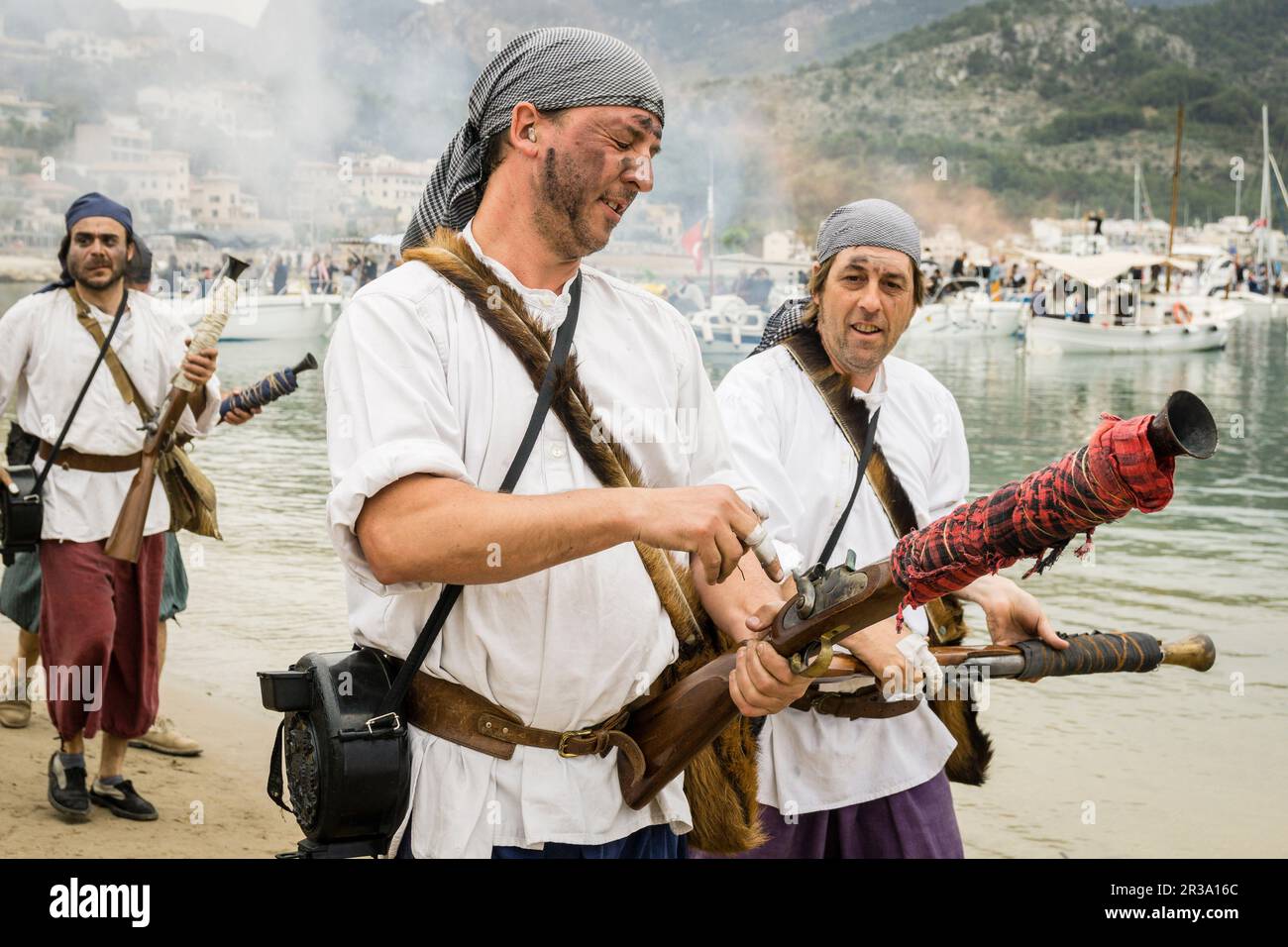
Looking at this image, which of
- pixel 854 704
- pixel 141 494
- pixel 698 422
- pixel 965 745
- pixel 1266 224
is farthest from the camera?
pixel 1266 224

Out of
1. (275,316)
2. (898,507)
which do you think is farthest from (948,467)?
(275,316)

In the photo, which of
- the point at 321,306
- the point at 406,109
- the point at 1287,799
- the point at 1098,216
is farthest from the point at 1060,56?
the point at 1287,799

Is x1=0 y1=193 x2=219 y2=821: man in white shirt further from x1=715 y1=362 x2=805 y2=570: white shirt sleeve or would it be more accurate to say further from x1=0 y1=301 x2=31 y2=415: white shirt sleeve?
x1=715 y1=362 x2=805 y2=570: white shirt sleeve

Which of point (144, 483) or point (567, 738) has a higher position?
point (144, 483)

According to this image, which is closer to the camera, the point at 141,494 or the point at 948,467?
the point at 948,467

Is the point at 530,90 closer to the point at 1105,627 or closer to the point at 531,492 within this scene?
the point at 531,492

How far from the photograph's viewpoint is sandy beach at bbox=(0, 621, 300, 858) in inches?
183

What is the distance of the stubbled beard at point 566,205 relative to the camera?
6.97ft

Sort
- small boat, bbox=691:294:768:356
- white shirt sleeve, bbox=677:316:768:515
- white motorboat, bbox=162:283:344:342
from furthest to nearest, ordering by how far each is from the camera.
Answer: white motorboat, bbox=162:283:344:342 < small boat, bbox=691:294:768:356 < white shirt sleeve, bbox=677:316:768:515

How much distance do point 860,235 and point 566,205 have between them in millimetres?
1483

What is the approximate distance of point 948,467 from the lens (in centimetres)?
354

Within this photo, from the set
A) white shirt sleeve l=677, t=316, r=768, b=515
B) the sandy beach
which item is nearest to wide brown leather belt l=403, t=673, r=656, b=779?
white shirt sleeve l=677, t=316, r=768, b=515

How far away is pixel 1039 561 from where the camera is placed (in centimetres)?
179

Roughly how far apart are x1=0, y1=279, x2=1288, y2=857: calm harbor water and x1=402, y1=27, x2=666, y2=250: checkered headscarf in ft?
12.0
